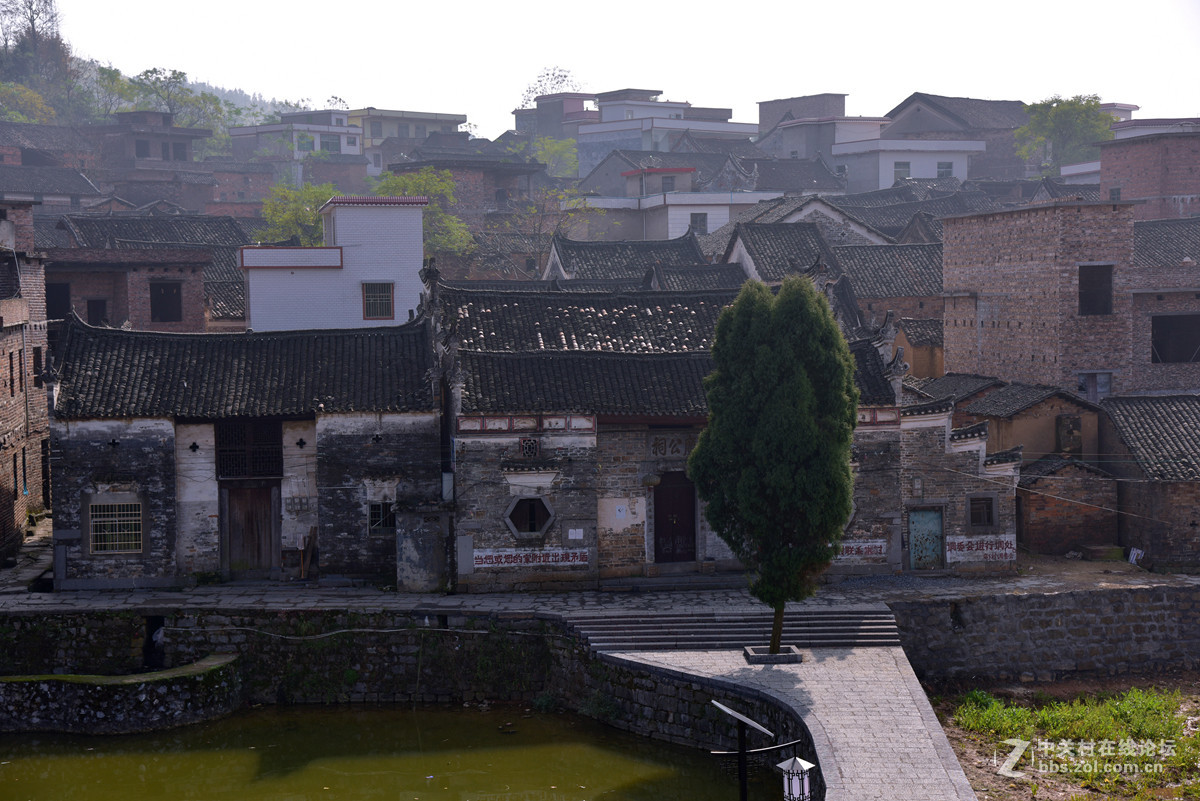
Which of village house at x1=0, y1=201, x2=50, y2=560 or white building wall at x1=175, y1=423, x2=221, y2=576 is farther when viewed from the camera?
village house at x1=0, y1=201, x2=50, y2=560

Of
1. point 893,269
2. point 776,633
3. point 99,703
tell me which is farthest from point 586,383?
point 893,269

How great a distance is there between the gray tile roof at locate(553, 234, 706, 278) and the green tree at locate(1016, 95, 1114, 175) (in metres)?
30.8

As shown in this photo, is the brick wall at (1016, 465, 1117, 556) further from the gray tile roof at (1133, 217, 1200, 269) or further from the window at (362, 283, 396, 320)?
the window at (362, 283, 396, 320)

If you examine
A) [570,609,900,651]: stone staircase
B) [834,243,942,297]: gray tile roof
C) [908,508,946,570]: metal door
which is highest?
[834,243,942,297]: gray tile roof

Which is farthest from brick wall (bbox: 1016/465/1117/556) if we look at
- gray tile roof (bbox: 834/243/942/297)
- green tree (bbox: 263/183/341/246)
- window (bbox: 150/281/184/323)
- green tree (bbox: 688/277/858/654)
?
green tree (bbox: 263/183/341/246)

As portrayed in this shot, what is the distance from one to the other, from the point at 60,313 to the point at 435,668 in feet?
77.6

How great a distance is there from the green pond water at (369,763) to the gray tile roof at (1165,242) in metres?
21.7

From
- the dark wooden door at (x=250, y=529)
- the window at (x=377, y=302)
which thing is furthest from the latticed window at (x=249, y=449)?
the window at (x=377, y=302)

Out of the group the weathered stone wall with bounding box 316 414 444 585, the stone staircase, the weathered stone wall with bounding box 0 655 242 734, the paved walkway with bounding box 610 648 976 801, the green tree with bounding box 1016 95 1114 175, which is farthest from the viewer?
the green tree with bounding box 1016 95 1114 175

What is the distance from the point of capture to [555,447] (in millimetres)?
24797

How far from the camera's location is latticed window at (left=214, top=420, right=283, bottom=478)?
25609 mm

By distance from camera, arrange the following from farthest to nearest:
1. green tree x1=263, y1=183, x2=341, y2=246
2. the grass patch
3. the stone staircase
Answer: green tree x1=263, y1=183, x2=341, y2=246 → the stone staircase → the grass patch

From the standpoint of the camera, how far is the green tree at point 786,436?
20234mm

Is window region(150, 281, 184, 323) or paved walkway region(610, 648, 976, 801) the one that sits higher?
window region(150, 281, 184, 323)
